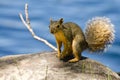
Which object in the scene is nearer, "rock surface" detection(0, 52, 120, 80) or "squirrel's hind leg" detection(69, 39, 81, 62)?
"rock surface" detection(0, 52, 120, 80)

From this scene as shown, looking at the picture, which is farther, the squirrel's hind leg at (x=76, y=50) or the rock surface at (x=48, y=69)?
the squirrel's hind leg at (x=76, y=50)

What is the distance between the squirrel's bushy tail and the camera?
6.89 m

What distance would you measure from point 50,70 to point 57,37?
19.9 inches

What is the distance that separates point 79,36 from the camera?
21.2 ft

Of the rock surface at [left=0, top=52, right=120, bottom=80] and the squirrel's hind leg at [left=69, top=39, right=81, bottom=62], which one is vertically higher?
the squirrel's hind leg at [left=69, top=39, right=81, bottom=62]

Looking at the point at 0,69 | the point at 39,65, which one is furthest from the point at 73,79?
the point at 0,69

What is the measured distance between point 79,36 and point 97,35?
2.03ft

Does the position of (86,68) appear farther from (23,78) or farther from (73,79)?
(23,78)

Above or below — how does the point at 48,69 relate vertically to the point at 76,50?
below

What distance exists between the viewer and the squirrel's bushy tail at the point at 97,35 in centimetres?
689

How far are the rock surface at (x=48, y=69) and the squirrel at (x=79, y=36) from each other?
0.19 metres

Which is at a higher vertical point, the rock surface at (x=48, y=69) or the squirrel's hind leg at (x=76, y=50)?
the squirrel's hind leg at (x=76, y=50)

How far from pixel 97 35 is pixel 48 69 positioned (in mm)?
1379

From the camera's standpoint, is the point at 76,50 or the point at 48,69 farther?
the point at 76,50
